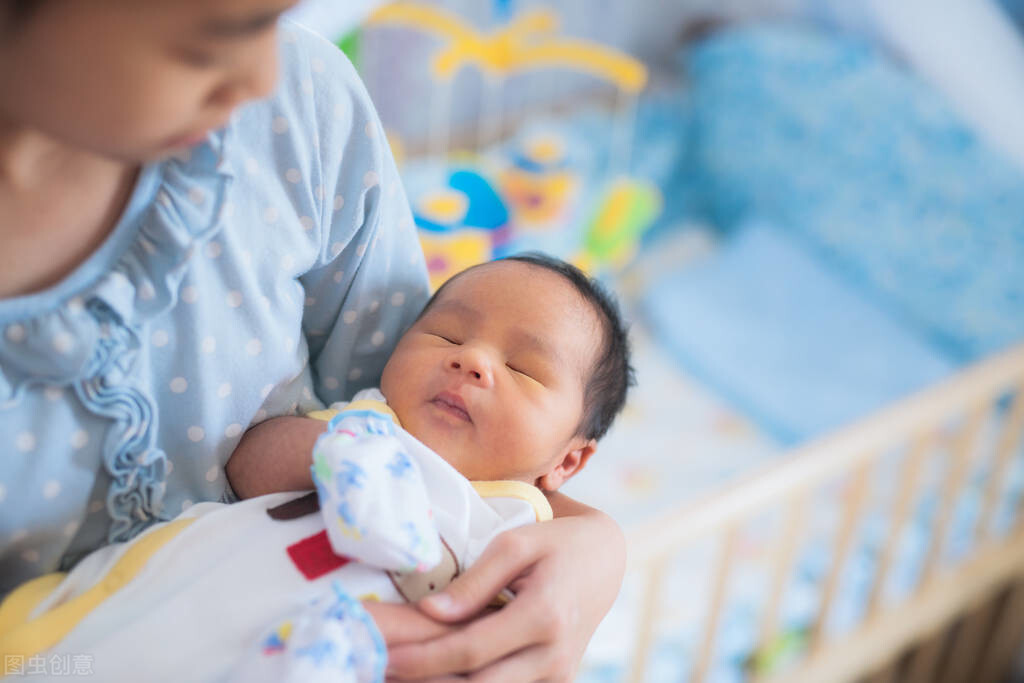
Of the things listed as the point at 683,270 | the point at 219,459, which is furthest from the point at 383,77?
the point at 219,459

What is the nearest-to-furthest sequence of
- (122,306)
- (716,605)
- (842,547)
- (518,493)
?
(122,306) < (518,493) < (716,605) < (842,547)

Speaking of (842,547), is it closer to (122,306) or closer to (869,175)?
(869,175)

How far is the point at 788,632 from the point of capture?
80.4 inches

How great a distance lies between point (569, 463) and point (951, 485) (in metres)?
1.43

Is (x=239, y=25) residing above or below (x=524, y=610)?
above

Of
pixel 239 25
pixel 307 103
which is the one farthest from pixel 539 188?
pixel 239 25

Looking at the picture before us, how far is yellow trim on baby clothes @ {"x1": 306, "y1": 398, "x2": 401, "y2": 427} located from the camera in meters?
0.77

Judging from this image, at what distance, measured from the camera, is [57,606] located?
0.63 m

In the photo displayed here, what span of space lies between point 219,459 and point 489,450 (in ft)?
0.73

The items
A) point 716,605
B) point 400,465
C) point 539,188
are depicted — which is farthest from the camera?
point 539,188

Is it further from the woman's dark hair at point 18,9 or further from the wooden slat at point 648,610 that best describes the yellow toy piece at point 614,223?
the woman's dark hair at point 18,9

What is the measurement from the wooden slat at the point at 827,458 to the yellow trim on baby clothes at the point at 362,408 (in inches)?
29.7

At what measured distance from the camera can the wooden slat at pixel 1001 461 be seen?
2.08 meters

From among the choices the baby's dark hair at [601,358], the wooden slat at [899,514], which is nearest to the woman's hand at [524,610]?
the baby's dark hair at [601,358]
